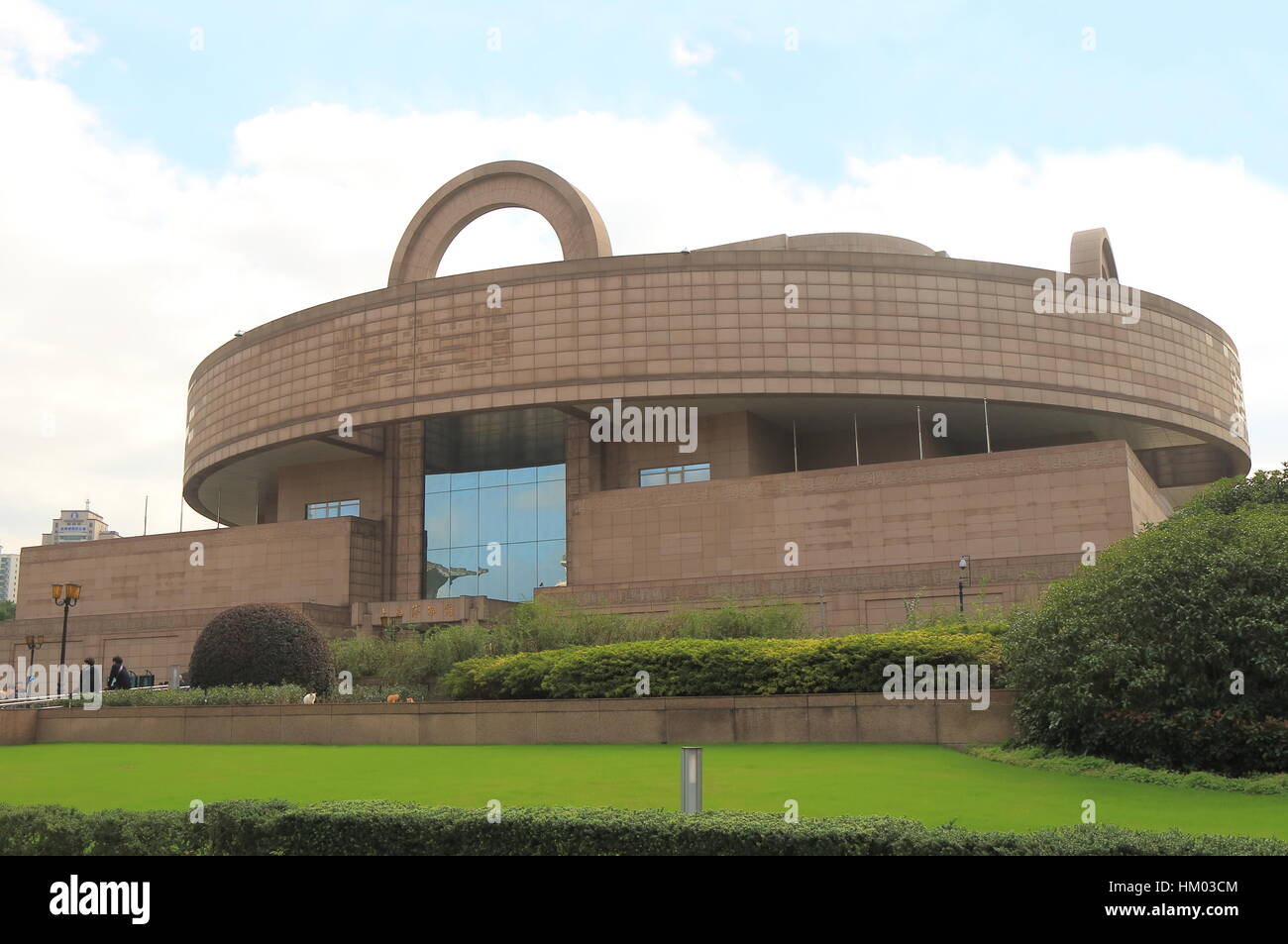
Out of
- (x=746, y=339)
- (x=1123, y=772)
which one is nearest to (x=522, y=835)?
(x=1123, y=772)

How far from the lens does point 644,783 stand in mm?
13438

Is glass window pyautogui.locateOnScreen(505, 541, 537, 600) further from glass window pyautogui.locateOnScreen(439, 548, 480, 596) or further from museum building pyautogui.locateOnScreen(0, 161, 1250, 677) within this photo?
glass window pyautogui.locateOnScreen(439, 548, 480, 596)

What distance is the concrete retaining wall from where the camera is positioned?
17.2 metres

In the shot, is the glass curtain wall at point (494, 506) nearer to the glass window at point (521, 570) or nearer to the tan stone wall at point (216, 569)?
the glass window at point (521, 570)

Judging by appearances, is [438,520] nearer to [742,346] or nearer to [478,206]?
[478,206]

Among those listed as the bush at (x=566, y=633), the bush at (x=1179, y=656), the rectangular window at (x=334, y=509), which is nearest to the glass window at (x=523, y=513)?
the rectangular window at (x=334, y=509)

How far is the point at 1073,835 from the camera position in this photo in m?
7.74

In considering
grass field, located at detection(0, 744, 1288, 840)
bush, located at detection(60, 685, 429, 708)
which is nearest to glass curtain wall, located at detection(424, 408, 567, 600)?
bush, located at detection(60, 685, 429, 708)

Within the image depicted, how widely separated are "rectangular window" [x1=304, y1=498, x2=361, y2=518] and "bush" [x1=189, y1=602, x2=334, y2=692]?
21.4m

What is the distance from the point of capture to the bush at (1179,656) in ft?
42.4
